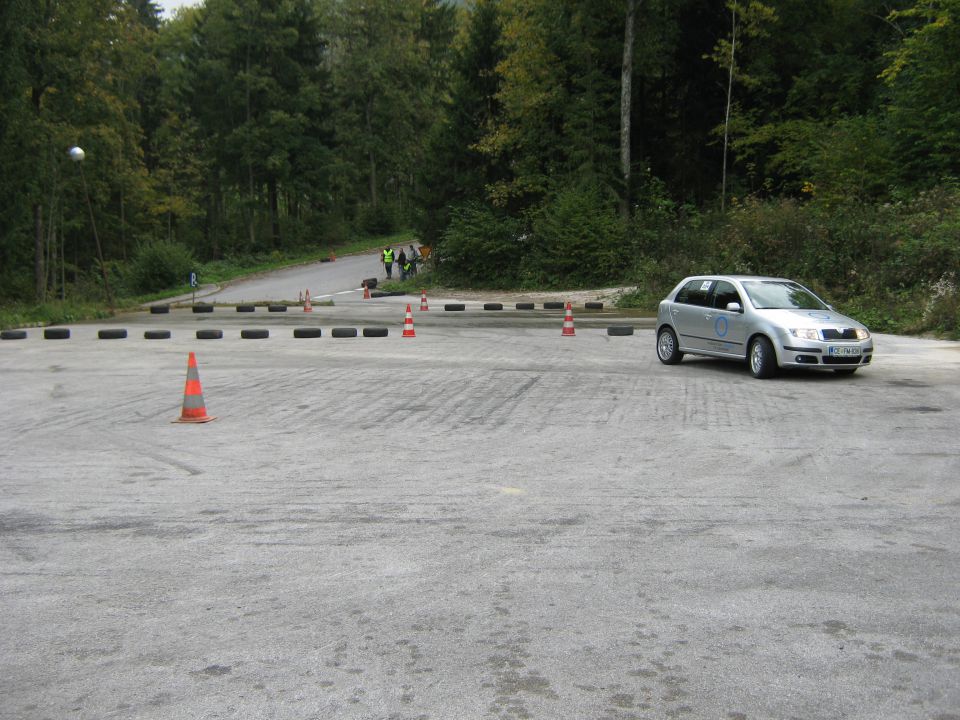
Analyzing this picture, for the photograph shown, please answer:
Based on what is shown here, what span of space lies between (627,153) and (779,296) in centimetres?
2963

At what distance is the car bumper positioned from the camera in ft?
45.6

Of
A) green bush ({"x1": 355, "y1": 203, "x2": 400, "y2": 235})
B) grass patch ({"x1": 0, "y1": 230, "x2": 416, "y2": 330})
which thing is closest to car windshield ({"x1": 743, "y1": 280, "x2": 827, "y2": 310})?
grass patch ({"x1": 0, "y1": 230, "x2": 416, "y2": 330})

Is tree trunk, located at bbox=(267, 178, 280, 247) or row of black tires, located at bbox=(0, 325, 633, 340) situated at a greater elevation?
tree trunk, located at bbox=(267, 178, 280, 247)

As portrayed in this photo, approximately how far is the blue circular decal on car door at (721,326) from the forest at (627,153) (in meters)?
9.66

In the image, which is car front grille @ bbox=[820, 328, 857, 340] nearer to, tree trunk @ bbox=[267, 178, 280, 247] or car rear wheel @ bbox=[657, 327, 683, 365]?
car rear wheel @ bbox=[657, 327, 683, 365]

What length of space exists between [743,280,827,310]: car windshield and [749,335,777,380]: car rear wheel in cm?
69

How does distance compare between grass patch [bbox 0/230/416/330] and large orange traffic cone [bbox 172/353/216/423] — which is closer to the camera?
large orange traffic cone [bbox 172/353/216/423]

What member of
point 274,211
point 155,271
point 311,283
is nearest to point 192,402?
point 311,283

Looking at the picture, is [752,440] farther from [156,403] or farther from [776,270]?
[776,270]

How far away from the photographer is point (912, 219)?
28.2 m

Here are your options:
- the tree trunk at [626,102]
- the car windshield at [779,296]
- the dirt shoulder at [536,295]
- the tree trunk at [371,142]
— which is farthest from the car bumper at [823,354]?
the tree trunk at [371,142]

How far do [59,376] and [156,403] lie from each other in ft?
13.8

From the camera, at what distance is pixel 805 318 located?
47.1 feet

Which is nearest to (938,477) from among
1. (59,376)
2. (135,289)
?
(59,376)
